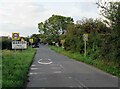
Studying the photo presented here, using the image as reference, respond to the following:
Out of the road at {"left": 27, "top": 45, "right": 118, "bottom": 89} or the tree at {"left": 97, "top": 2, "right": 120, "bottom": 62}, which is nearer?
the road at {"left": 27, "top": 45, "right": 118, "bottom": 89}

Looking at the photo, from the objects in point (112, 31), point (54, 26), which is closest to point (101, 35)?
point (112, 31)

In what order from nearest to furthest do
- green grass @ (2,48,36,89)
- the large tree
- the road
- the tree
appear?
green grass @ (2,48,36,89) → the road → the tree → the large tree

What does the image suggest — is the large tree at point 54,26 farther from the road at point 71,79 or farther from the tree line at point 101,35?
the road at point 71,79

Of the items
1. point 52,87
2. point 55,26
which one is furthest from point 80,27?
point 55,26

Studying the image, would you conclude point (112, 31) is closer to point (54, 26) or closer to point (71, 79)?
point (71, 79)

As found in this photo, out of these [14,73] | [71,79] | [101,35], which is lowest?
[71,79]

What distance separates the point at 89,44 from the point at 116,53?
77.8ft

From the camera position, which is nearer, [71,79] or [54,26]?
[71,79]

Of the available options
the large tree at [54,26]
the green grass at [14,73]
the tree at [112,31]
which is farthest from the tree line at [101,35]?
the large tree at [54,26]

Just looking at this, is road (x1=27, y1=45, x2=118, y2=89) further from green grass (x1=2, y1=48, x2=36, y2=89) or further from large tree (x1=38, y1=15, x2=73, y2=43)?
large tree (x1=38, y1=15, x2=73, y2=43)

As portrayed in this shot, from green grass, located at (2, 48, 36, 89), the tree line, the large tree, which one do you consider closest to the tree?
the tree line

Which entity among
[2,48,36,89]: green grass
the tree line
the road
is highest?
the tree line

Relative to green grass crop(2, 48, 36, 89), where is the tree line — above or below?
above

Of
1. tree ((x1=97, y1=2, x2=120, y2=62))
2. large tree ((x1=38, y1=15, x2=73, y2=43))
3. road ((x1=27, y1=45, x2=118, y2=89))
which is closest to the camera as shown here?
road ((x1=27, y1=45, x2=118, y2=89))
